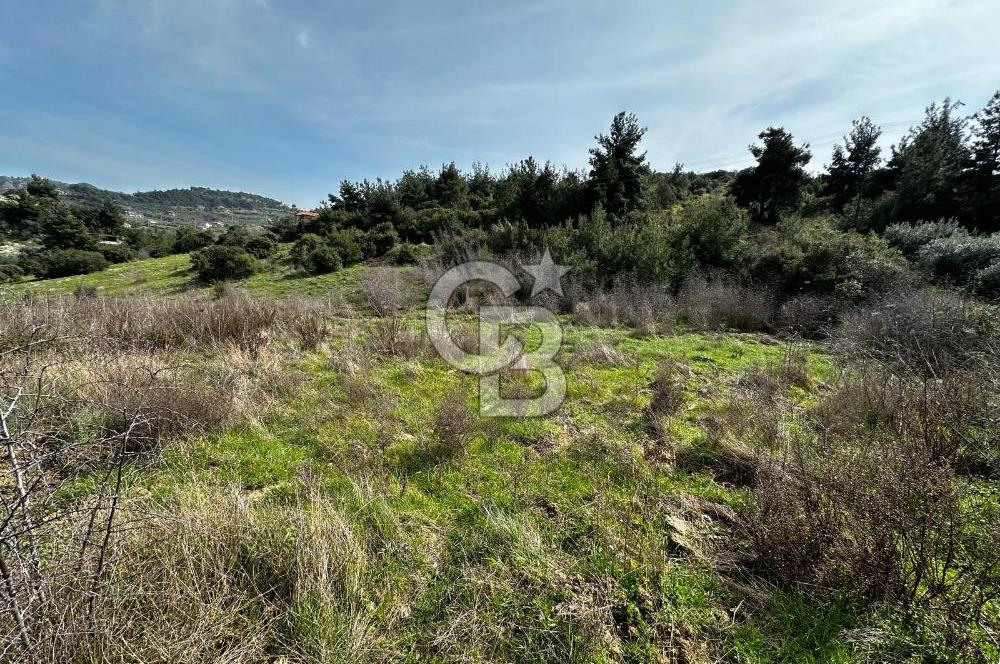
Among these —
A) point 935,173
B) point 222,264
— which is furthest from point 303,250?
point 935,173

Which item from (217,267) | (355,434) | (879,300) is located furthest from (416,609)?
(217,267)

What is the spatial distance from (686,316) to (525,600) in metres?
8.97

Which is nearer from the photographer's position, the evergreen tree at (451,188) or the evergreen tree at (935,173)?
the evergreen tree at (935,173)

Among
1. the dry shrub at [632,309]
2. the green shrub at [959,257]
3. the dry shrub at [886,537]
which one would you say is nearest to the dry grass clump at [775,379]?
the dry shrub at [886,537]

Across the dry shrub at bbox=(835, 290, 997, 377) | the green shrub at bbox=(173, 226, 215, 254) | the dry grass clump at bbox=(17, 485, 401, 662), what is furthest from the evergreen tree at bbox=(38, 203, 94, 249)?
the dry shrub at bbox=(835, 290, 997, 377)

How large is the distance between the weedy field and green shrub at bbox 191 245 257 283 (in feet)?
29.0

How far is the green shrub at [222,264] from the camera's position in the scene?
42.1 ft

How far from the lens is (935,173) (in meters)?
16.8

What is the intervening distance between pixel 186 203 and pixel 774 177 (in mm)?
104631

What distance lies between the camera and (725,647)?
1756mm

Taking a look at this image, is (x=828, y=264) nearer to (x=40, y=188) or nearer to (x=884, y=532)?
(x=884, y=532)

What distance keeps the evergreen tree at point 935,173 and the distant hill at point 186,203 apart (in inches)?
2555

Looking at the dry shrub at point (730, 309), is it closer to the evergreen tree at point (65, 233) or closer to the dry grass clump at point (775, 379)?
the dry grass clump at point (775, 379)

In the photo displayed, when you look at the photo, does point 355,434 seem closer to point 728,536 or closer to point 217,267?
point 728,536
